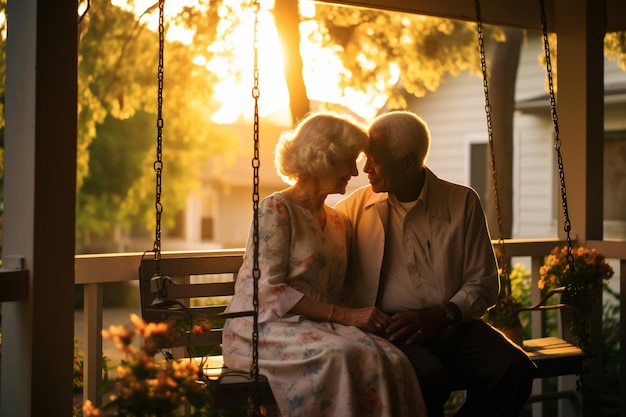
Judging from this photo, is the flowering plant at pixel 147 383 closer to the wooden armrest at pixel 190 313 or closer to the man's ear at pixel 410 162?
the wooden armrest at pixel 190 313

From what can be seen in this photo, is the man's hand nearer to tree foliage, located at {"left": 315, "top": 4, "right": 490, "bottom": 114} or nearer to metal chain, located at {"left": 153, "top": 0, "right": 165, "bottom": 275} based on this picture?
metal chain, located at {"left": 153, "top": 0, "right": 165, "bottom": 275}

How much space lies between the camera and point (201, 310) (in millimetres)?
3766

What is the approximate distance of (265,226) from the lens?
333cm

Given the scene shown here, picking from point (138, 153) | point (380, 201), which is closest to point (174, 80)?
point (380, 201)

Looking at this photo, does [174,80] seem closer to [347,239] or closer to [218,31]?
[218,31]

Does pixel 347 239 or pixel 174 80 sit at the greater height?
pixel 174 80

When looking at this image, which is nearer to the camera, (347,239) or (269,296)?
(269,296)

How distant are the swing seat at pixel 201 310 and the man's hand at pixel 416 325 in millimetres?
565

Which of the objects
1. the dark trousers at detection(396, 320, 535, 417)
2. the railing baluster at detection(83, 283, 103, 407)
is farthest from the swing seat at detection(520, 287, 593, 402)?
the railing baluster at detection(83, 283, 103, 407)

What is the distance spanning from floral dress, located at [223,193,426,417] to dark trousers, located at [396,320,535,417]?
0.48ft

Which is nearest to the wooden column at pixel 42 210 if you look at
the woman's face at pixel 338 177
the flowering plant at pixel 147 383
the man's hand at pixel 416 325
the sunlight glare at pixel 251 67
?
the flowering plant at pixel 147 383

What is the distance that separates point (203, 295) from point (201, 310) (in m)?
0.08

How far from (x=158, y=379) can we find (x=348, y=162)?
1193 millimetres

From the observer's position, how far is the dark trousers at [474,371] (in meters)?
3.27
